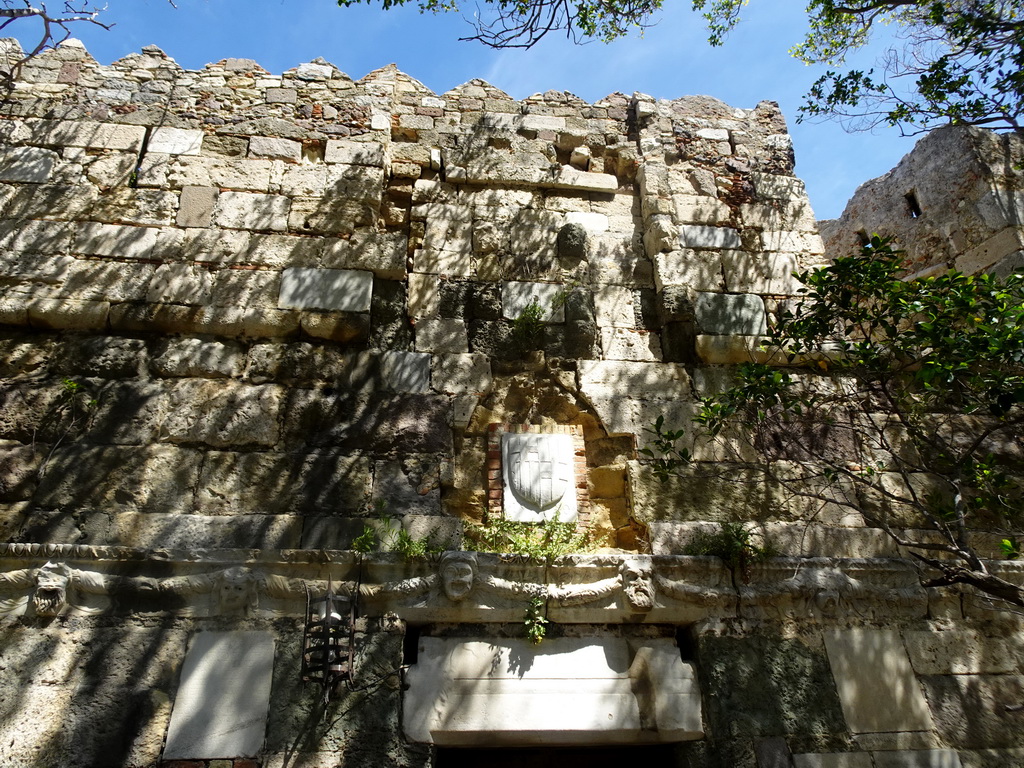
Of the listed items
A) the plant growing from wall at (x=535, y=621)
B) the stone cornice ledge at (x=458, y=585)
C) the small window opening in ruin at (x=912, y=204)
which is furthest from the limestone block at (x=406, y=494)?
the small window opening in ruin at (x=912, y=204)

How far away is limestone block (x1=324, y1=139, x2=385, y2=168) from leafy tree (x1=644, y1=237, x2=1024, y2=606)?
8.80 ft

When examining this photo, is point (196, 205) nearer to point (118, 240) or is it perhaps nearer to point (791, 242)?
point (118, 240)

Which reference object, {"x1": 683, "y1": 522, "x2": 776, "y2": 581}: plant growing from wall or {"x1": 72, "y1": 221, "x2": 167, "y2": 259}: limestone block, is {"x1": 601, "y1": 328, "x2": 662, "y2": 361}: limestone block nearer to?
{"x1": 683, "y1": 522, "x2": 776, "y2": 581}: plant growing from wall

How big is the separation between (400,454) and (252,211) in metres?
1.97

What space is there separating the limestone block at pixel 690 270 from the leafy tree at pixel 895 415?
540 millimetres

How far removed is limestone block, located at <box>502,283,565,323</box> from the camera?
15.6 ft

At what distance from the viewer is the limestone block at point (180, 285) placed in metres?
4.39

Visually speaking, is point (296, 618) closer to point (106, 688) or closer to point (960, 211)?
point (106, 688)

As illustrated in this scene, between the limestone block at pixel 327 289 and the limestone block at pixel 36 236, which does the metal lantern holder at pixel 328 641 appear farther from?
the limestone block at pixel 36 236

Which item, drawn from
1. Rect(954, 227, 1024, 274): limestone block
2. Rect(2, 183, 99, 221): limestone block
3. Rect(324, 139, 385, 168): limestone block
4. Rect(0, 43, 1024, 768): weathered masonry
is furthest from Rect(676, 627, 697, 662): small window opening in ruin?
Rect(2, 183, 99, 221): limestone block

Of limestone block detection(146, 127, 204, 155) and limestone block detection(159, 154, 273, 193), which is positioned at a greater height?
limestone block detection(146, 127, 204, 155)

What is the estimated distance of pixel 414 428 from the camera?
4238mm

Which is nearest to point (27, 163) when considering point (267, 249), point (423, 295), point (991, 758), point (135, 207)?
point (135, 207)

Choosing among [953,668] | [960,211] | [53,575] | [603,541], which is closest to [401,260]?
[603,541]
